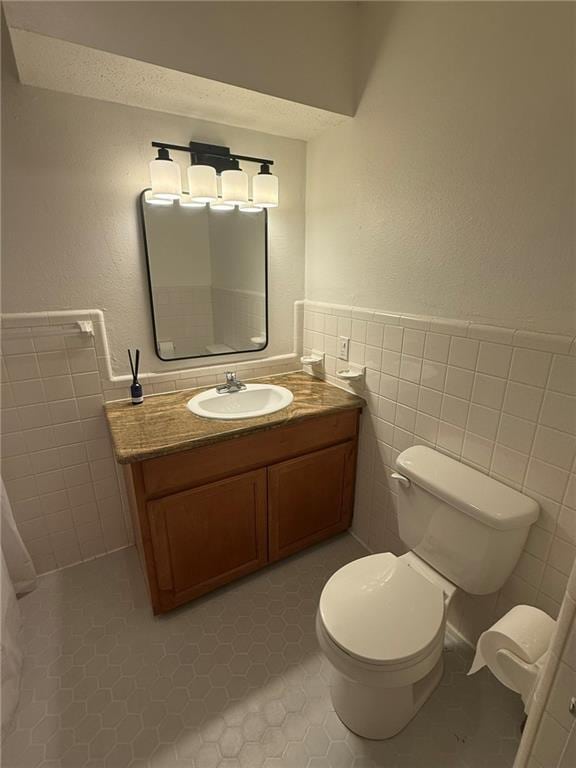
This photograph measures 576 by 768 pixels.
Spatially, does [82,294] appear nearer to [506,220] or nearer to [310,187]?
[310,187]

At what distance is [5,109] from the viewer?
4.02 ft

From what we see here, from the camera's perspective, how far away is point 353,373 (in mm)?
1700

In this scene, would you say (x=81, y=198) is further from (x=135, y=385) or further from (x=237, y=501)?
(x=237, y=501)

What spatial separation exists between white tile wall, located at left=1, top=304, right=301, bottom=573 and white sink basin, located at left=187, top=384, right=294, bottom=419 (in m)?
0.15

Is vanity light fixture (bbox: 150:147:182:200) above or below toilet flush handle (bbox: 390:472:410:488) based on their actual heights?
above

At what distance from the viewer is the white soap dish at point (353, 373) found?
5.49 ft

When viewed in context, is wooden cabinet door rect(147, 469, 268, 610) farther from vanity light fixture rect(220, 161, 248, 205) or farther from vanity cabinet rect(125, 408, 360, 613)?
vanity light fixture rect(220, 161, 248, 205)

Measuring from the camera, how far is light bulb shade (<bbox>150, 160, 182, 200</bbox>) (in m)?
1.38

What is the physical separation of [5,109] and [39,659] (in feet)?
6.38

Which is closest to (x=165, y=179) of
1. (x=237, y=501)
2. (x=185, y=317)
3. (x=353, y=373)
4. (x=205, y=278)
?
(x=205, y=278)

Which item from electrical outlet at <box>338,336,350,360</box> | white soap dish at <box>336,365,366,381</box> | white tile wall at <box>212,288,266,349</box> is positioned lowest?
white soap dish at <box>336,365,366,381</box>

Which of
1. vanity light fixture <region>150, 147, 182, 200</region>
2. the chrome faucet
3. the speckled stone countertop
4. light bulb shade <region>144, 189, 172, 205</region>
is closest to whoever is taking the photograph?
the speckled stone countertop

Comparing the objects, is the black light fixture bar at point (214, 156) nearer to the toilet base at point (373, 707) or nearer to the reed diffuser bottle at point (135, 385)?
the reed diffuser bottle at point (135, 385)

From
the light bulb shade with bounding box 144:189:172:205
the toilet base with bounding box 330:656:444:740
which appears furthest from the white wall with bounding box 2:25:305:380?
the toilet base with bounding box 330:656:444:740
